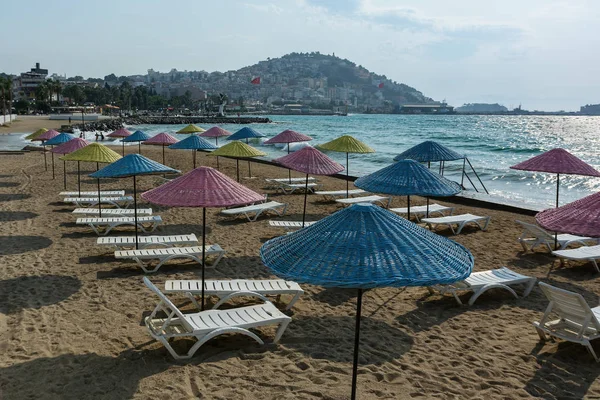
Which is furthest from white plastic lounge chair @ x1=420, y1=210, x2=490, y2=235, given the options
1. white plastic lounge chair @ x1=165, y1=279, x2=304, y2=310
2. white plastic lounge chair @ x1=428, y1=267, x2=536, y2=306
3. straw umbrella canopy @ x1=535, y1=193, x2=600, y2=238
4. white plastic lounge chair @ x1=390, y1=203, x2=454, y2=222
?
white plastic lounge chair @ x1=165, y1=279, x2=304, y2=310

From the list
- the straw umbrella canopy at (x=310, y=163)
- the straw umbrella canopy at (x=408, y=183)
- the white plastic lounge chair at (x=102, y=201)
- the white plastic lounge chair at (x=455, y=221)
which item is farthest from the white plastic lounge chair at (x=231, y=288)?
the white plastic lounge chair at (x=102, y=201)

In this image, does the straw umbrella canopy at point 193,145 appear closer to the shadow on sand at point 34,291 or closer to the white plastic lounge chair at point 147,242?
the white plastic lounge chair at point 147,242

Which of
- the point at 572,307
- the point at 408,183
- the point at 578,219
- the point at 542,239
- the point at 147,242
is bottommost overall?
the point at 147,242

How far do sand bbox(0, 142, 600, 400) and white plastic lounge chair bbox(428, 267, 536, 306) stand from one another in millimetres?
182

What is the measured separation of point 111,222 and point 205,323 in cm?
558

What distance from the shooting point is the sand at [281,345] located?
4.55 meters

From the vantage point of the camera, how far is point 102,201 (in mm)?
12367

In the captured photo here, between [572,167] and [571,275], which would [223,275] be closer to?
[571,275]

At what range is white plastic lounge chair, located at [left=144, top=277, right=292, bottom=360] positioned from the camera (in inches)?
194

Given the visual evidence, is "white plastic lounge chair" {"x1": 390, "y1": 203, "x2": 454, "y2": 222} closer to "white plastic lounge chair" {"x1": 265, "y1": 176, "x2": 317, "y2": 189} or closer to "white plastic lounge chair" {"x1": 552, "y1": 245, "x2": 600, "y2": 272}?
"white plastic lounge chair" {"x1": 552, "y1": 245, "x2": 600, "y2": 272}

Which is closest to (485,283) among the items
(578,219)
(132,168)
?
(578,219)

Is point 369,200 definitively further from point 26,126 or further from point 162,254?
point 26,126

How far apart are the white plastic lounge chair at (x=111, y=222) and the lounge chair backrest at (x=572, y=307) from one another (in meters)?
7.37

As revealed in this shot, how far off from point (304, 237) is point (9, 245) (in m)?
7.52
